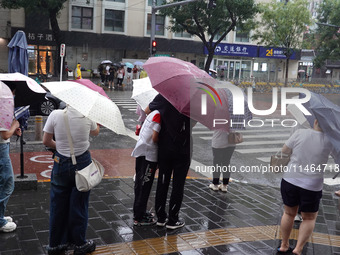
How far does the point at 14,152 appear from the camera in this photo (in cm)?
899

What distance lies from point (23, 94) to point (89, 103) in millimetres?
1677

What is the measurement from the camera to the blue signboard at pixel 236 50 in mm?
41194

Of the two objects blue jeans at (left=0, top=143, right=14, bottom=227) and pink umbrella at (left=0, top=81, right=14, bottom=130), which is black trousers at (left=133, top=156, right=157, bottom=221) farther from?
pink umbrella at (left=0, top=81, right=14, bottom=130)

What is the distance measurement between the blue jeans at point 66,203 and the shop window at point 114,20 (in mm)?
33465

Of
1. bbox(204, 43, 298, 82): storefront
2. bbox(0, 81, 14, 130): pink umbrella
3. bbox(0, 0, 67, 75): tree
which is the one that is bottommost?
bbox(0, 81, 14, 130): pink umbrella

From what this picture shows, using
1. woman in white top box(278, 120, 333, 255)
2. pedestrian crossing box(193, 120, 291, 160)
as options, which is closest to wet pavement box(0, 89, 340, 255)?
woman in white top box(278, 120, 333, 255)

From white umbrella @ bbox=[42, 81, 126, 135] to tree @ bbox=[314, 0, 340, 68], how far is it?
1324 inches

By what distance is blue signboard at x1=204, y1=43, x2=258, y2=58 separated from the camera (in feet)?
135

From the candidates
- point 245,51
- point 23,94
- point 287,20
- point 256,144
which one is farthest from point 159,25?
point 23,94

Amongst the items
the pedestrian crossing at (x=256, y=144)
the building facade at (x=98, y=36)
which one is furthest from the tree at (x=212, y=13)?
the pedestrian crossing at (x=256, y=144)

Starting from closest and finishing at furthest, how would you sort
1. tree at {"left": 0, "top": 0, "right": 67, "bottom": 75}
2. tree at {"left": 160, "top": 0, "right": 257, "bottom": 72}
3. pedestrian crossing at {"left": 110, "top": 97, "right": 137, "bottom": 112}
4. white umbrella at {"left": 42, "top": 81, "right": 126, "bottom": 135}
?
white umbrella at {"left": 42, "top": 81, "right": 126, "bottom": 135}, pedestrian crossing at {"left": 110, "top": 97, "right": 137, "bottom": 112}, tree at {"left": 160, "top": 0, "right": 257, "bottom": 72}, tree at {"left": 0, "top": 0, "right": 67, "bottom": 75}

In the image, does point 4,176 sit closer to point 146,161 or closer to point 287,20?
point 146,161

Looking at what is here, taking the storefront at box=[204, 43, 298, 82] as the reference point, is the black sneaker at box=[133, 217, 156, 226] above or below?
below

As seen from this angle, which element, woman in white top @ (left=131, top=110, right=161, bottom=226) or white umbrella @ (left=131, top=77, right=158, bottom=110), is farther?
white umbrella @ (left=131, top=77, right=158, bottom=110)
